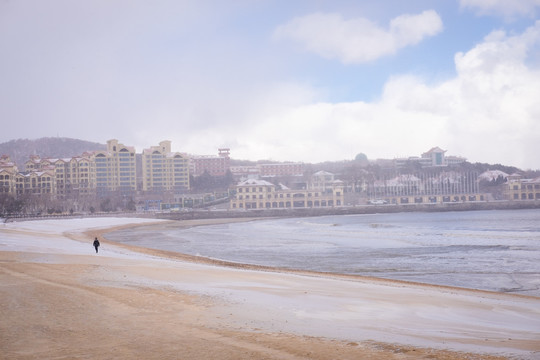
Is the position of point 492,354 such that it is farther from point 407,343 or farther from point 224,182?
point 224,182

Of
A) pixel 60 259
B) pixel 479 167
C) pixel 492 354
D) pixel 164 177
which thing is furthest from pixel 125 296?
pixel 479 167

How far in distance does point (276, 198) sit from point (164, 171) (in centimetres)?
4015

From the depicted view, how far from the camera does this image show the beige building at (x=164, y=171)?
490 ft

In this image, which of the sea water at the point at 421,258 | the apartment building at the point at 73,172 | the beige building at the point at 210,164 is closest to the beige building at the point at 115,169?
the apartment building at the point at 73,172

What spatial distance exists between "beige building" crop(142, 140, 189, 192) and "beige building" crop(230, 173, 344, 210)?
24.7 m

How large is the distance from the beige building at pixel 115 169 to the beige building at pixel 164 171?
155 inches

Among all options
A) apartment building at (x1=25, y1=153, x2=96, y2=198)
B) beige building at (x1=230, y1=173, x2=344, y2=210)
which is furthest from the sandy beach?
apartment building at (x1=25, y1=153, x2=96, y2=198)

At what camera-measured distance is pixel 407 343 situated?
381 inches

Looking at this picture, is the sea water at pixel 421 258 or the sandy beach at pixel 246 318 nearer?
the sandy beach at pixel 246 318

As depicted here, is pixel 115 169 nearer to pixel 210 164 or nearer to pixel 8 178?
pixel 8 178

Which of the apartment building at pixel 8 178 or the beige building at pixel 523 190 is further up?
the apartment building at pixel 8 178

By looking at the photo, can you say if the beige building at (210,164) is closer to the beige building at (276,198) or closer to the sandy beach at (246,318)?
the beige building at (276,198)

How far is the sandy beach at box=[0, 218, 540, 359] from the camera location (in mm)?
8938

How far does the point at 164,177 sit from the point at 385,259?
127474 mm
